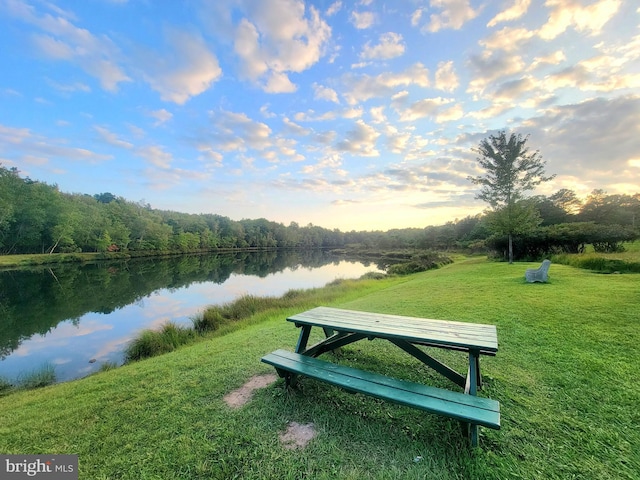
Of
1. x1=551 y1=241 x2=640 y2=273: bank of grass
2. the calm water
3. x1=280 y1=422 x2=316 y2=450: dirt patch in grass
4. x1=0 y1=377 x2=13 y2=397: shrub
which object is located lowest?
the calm water

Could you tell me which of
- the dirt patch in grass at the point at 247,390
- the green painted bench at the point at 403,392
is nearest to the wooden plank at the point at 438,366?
the green painted bench at the point at 403,392

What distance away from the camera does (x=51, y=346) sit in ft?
25.6

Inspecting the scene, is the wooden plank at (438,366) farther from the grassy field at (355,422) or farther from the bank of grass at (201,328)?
the bank of grass at (201,328)

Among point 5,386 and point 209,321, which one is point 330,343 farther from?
point 5,386

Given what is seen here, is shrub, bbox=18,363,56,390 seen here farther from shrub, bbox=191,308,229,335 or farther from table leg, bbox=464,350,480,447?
table leg, bbox=464,350,480,447

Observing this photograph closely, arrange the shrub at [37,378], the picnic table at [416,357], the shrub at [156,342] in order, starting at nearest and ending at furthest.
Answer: the picnic table at [416,357]
the shrub at [37,378]
the shrub at [156,342]

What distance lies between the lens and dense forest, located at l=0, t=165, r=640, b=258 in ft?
59.2

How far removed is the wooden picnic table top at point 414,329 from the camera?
2.29 metres

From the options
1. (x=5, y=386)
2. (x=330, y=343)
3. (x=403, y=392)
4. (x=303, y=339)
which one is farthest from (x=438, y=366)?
(x=5, y=386)

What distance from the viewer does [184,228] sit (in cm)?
6775

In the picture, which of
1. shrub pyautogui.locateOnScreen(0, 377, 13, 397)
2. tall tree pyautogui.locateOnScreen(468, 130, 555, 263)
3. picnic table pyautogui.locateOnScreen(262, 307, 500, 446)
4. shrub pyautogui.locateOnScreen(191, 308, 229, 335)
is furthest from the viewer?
tall tree pyautogui.locateOnScreen(468, 130, 555, 263)

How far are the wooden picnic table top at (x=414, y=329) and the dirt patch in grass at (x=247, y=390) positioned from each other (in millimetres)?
749

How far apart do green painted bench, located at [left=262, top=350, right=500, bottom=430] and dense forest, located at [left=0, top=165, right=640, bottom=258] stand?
19.2 meters

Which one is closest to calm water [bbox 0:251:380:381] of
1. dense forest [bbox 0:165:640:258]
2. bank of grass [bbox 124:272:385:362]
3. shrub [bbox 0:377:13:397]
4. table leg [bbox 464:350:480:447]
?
shrub [bbox 0:377:13:397]
